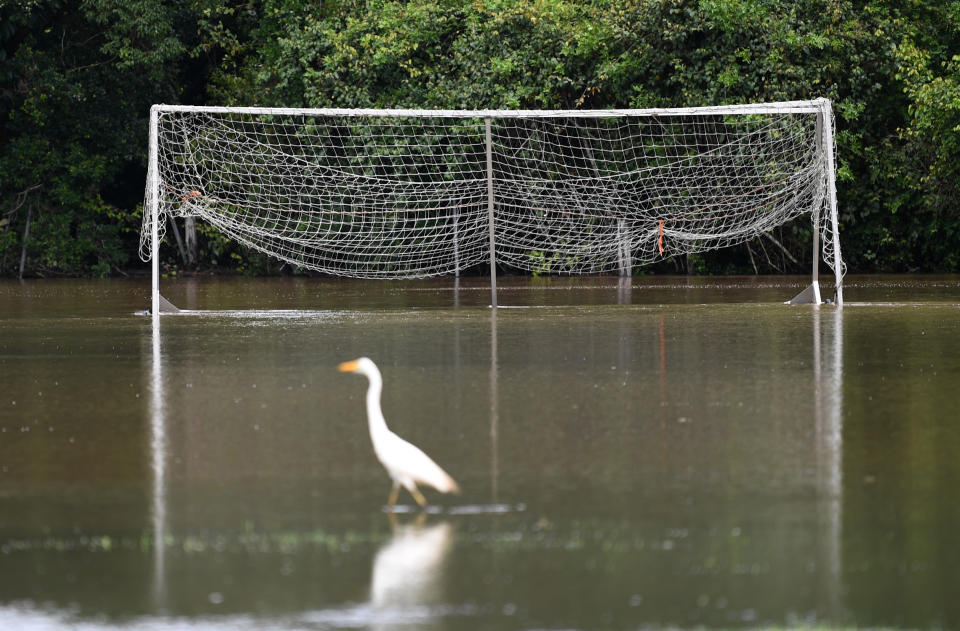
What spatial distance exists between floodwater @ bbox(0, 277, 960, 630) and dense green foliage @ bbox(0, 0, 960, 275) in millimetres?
13894

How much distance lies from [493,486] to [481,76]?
72.7ft

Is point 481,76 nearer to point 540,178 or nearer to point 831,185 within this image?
point 540,178

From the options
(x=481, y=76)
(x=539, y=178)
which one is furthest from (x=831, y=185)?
(x=481, y=76)

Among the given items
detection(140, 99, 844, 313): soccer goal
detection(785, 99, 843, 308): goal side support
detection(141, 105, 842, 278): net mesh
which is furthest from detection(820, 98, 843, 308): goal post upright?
detection(141, 105, 842, 278): net mesh

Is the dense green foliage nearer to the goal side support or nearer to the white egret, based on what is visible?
the goal side support

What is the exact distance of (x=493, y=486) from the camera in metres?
5.49

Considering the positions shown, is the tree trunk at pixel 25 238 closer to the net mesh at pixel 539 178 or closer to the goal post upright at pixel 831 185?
the net mesh at pixel 539 178

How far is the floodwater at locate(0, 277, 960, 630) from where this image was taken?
389 centimetres

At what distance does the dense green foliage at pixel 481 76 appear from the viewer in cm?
2512

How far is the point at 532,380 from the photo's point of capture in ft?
29.9

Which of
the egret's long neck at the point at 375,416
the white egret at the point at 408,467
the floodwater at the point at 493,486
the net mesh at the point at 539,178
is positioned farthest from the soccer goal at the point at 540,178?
the white egret at the point at 408,467

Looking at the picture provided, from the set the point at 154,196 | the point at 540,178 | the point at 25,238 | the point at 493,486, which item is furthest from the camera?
the point at 25,238

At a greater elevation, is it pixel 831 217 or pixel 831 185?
pixel 831 185

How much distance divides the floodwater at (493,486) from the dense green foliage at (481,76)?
547 inches
